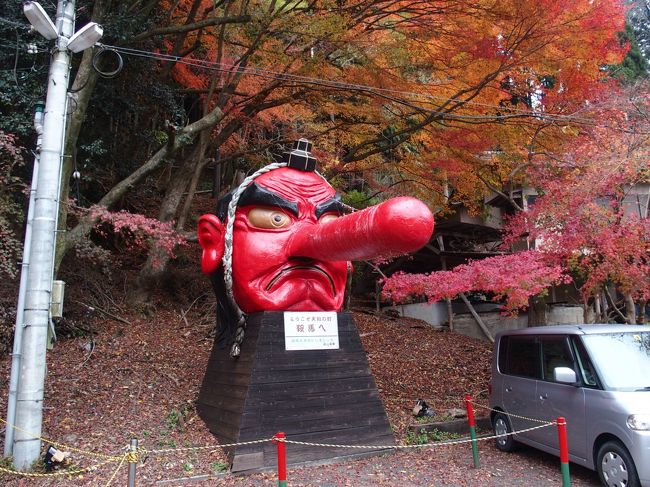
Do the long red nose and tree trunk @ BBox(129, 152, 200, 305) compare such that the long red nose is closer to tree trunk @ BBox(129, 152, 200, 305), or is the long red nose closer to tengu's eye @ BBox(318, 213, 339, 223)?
tengu's eye @ BBox(318, 213, 339, 223)

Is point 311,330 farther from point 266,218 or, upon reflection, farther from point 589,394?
point 589,394

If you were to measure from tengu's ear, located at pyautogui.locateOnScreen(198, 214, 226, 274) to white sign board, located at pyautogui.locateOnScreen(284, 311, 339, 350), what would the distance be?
3.90 ft

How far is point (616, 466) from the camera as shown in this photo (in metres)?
5.34

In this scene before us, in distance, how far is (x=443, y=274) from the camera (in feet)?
28.9

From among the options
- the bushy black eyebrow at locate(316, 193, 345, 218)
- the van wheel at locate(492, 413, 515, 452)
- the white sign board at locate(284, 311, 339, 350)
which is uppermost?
the bushy black eyebrow at locate(316, 193, 345, 218)

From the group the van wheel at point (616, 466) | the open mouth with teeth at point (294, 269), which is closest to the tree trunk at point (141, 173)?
the open mouth with teeth at point (294, 269)

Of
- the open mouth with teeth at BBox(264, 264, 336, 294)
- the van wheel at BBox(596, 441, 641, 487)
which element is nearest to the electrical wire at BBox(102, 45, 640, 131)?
the open mouth with teeth at BBox(264, 264, 336, 294)

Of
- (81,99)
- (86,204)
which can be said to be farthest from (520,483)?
(86,204)

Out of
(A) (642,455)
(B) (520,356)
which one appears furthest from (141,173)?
(A) (642,455)

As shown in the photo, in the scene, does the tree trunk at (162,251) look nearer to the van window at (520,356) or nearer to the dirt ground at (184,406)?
the dirt ground at (184,406)

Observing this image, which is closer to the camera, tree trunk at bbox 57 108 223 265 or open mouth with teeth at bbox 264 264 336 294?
open mouth with teeth at bbox 264 264 336 294

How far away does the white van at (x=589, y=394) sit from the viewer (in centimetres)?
522

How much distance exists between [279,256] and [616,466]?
424 cm

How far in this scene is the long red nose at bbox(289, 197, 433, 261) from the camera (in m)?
4.90
